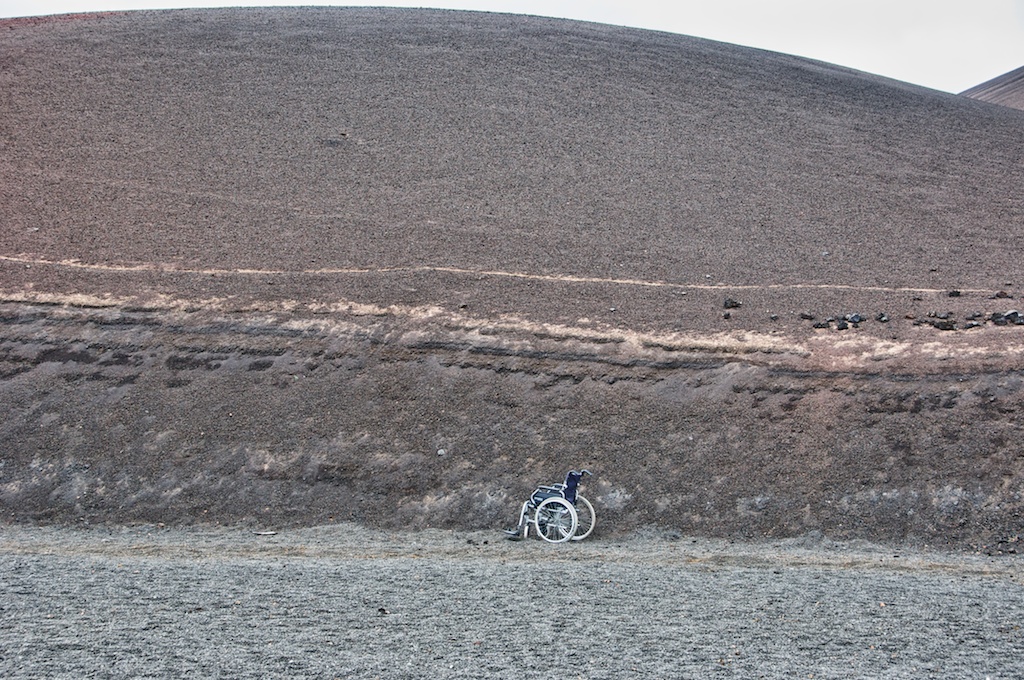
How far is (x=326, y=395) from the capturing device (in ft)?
47.0

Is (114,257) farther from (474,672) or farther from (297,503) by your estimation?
(474,672)

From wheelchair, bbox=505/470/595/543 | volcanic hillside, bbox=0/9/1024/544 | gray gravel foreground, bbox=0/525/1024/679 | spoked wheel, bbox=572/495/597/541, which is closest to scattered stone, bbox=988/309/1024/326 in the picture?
volcanic hillside, bbox=0/9/1024/544

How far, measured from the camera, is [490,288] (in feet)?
58.0

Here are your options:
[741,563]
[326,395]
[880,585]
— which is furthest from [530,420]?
[880,585]

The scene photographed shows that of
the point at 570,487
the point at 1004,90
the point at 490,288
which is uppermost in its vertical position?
the point at 1004,90

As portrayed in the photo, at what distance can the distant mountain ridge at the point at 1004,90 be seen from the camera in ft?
154

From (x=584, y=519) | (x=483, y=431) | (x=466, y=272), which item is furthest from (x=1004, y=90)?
(x=584, y=519)

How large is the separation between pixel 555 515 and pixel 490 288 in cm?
740

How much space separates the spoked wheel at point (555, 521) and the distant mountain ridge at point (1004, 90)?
1711 inches

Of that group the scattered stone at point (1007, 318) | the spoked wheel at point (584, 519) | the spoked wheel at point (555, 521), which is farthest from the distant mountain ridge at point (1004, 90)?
the spoked wheel at point (555, 521)

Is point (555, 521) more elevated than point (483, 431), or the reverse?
point (483, 431)

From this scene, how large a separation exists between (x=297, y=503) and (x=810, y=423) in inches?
293

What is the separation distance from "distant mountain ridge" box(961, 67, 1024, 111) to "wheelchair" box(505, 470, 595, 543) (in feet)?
142

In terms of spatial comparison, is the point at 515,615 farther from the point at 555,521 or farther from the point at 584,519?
the point at 584,519
